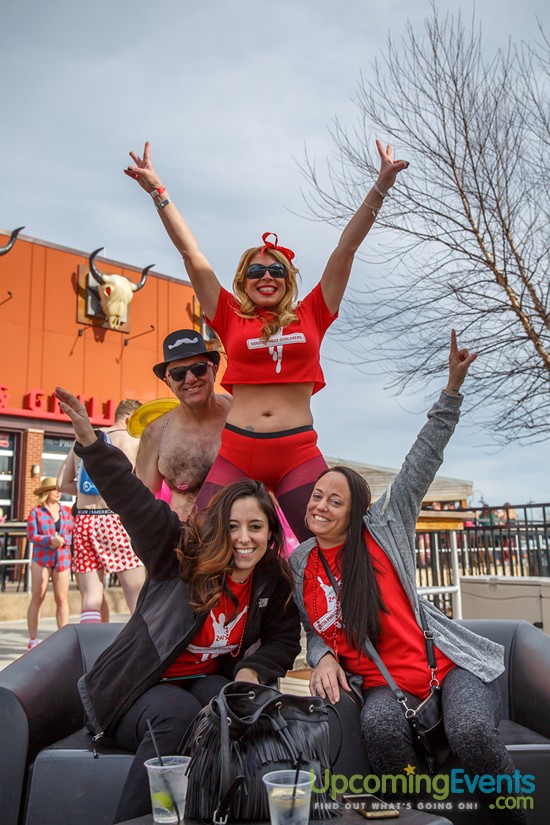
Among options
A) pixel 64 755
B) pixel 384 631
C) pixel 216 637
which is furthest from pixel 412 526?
pixel 64 755

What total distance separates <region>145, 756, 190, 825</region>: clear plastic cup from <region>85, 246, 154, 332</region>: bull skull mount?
15.7m

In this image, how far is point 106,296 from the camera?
16875 mm

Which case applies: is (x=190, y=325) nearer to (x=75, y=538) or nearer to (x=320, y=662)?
(x=75, y=538)

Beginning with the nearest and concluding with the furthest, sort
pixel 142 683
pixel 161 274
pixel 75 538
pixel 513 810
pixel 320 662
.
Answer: pixel 513 810, pixel 142 683, pixel 320 662, pixel 75 538, pixel 161 274

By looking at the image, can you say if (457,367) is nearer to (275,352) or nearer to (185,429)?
(275,352)

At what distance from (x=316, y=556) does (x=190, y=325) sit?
53.7ft

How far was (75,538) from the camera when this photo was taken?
5383mm

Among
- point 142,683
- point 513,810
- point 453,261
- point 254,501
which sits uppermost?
point 453,261

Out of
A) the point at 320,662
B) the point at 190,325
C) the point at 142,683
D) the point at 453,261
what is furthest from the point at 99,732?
the point at 190,325

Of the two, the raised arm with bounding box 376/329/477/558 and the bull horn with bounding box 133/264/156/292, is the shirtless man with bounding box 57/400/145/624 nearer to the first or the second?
the raised arm with bounding box 376/329/477/558

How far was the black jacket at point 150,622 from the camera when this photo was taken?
2385mm

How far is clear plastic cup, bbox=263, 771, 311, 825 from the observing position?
1622 millimetres

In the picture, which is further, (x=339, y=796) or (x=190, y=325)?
(x=190, y=325)

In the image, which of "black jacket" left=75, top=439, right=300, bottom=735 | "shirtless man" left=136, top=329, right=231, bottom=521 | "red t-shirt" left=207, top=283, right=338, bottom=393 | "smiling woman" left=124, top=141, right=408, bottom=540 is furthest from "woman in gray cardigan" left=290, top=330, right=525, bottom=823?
"shirtless man" left=136, top=329, right=231, bottom=521
